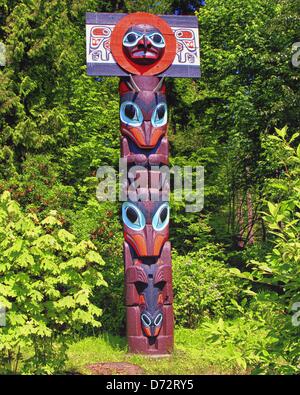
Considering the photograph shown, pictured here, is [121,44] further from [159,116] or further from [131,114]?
[159,116]

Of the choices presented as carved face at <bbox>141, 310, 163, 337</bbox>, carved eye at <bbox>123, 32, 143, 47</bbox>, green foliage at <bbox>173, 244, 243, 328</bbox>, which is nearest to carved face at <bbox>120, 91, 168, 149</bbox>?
carved eye at <bbox>123, 32, 143, 47</bbox>

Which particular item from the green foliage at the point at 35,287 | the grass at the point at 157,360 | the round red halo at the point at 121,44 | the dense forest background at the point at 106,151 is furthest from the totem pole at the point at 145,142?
the green foliage at the point at 35,287

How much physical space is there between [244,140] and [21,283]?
9977 mm

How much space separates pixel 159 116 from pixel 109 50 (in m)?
1.38

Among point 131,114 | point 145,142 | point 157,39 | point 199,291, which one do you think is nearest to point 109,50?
point 157,39

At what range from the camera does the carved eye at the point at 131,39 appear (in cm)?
891

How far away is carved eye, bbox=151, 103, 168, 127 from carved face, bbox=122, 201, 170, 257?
50.3 inches

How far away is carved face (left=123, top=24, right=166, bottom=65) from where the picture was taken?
8906 mm

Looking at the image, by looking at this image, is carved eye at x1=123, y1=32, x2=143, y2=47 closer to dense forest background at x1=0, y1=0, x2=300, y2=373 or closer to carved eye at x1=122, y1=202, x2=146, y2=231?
carved eye at x1=122, y1=202, x2=146, y2=231

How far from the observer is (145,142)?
8.64m

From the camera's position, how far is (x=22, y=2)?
1530 cm

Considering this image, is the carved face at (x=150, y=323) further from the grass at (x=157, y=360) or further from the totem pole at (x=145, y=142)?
the grass at (x=157, y=360)

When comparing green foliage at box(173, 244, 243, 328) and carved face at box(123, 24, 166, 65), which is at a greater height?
carved face at box(123, 24, 166, 65)
